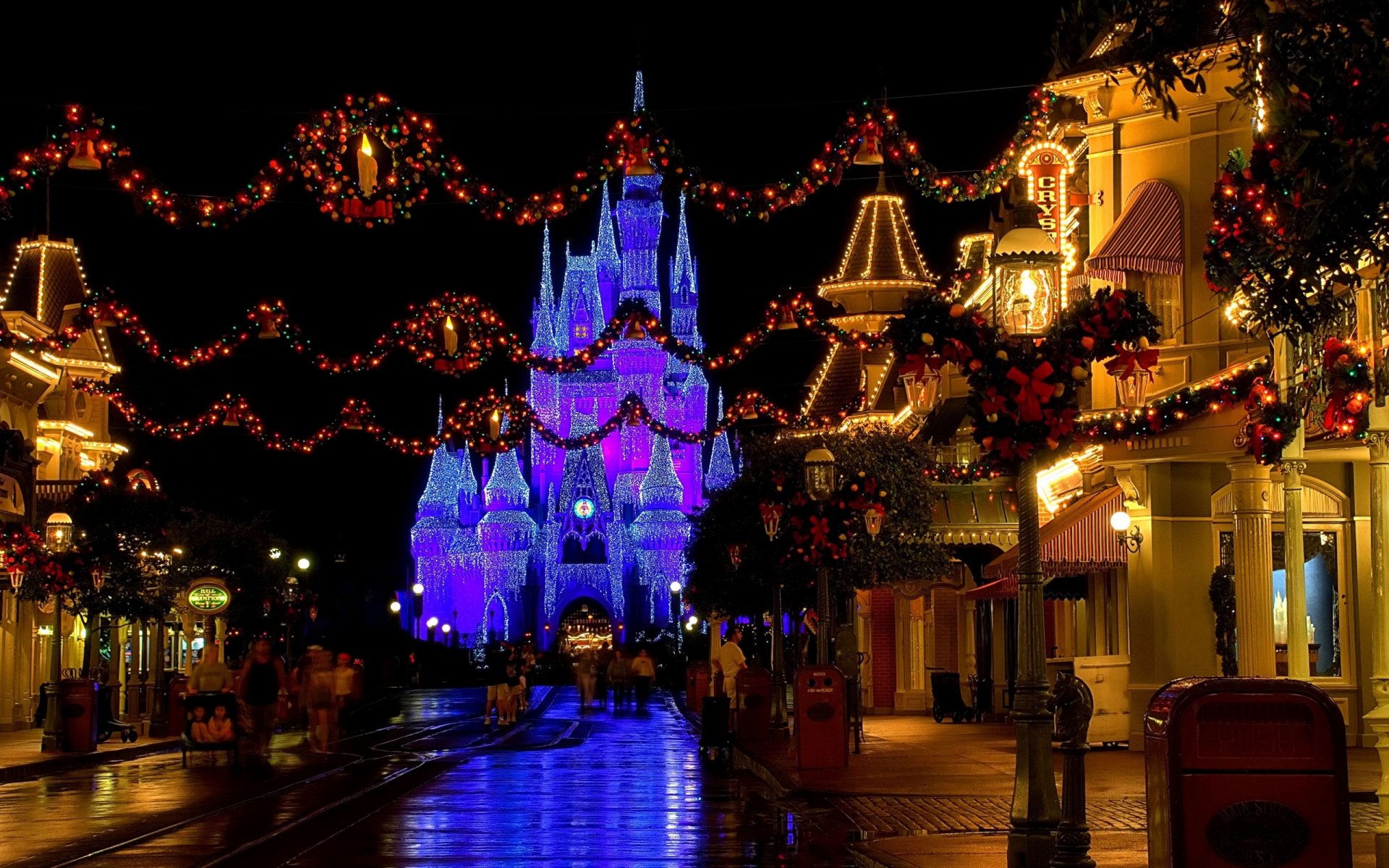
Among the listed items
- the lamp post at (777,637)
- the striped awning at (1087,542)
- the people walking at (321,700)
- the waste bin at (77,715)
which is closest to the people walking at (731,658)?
the lamp post at (777,637)

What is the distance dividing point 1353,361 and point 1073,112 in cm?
1141

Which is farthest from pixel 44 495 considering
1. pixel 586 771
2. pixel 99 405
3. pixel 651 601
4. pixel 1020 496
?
pixel 651 601

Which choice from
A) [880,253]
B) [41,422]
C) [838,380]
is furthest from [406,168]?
[838,380]

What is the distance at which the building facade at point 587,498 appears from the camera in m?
122

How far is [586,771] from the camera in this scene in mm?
24438

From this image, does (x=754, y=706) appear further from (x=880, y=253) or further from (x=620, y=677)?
(x=620, y=677)

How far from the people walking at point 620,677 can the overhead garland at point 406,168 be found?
32.2m

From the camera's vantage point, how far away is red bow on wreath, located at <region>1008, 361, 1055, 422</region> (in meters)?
12.8

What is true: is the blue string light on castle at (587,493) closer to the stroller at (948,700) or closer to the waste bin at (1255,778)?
the stroller at (948,700)

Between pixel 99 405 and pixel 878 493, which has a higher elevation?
pixel 99 405

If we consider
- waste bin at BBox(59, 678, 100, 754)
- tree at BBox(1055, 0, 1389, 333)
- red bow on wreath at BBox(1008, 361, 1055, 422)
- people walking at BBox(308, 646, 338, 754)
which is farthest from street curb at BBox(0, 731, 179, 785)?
tree at BBox(1055, 0, 1389, 333)

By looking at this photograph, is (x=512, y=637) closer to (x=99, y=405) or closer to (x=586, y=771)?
(x=99, y=405)

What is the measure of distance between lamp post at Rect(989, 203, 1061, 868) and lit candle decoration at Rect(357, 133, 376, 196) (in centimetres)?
892

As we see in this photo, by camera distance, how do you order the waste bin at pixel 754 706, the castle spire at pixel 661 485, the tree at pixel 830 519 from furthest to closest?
1. the castle spire at pixel 661 485
2. the waste bin at pixel 754 706
3. the tree at pixel 830 519
